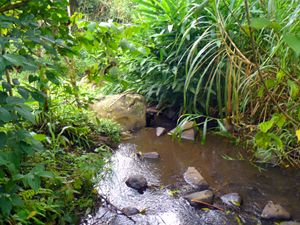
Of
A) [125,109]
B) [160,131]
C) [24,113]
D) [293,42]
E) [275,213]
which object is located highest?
[293,42]

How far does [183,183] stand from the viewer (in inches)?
73.1

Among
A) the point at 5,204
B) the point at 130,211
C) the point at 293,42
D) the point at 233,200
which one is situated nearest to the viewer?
the point at 293,42

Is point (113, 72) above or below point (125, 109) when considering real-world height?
above

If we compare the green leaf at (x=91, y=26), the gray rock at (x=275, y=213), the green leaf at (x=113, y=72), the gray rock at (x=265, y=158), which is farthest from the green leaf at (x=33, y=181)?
the gray rock at (x=265, y=158)

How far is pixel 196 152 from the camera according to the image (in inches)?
94.8

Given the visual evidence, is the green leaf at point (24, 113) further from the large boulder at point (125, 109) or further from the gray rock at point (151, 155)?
the large boulder at point (125, 109)

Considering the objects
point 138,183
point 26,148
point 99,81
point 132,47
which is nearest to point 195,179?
point 138,183

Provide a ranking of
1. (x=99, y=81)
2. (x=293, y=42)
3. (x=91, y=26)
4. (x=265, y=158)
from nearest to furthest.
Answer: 1. (x=293, y=42)
2. (x=91, y=26)
3. (x=99, y=81)
4. (x=265, y=158)

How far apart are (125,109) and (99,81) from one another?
1709 millimetres

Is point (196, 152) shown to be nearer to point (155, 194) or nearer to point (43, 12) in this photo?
point (155, 194)

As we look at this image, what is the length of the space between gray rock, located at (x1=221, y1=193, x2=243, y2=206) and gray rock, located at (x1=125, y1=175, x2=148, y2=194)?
1.91 feet

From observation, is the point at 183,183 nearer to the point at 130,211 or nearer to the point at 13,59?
the point at 130,211

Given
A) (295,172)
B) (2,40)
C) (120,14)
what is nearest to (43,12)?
(2,40)

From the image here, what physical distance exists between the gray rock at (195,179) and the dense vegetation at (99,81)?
0.42m
